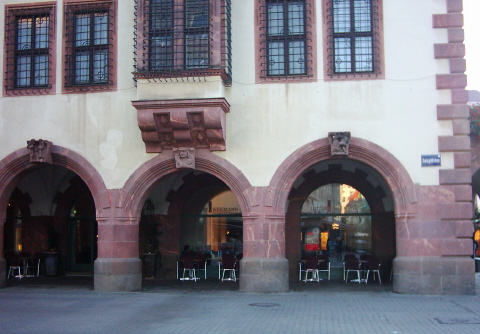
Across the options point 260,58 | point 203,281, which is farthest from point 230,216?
point 260,58

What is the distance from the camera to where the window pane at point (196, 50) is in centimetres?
1680

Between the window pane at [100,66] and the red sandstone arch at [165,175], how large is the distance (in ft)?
9.16

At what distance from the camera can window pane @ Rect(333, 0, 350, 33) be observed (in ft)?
56.5

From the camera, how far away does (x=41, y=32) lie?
18578 millimetres

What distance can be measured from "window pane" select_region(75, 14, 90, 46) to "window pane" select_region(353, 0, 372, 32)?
7455 millimetres

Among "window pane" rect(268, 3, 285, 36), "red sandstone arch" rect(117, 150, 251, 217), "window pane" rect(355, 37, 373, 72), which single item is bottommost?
"red sandstone arch" rect(117, 150, 251, 217)

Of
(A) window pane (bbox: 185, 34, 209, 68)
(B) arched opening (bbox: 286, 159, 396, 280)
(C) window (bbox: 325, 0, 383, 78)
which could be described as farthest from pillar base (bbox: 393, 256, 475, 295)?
(A) window pane (bbox: 185, 34, 209, 68)

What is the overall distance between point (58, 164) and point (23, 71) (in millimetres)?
2907

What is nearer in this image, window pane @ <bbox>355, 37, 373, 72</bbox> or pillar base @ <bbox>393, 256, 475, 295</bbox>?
pillar base @ <bbox>393, 256, 475, 295</bbox>

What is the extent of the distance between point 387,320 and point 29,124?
11215mm

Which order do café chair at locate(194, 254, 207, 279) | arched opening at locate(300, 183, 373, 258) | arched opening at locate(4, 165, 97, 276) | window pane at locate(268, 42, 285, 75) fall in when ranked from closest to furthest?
1. window pane at locate(268, 42, 285, 75)
2. arched opening at locate(300, 183, 373, 258)
3. café chair at locate(194, 254, 207, 279)
4. arched opening at locate(4, 165, 97, 276)

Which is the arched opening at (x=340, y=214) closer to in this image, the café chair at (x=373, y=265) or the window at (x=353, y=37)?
the café chair at (x=373, y=265)

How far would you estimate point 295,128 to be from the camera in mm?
16969

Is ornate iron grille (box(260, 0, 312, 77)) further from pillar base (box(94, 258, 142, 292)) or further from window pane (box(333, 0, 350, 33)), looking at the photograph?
pillar base (box(94, 258, 142, 292))
